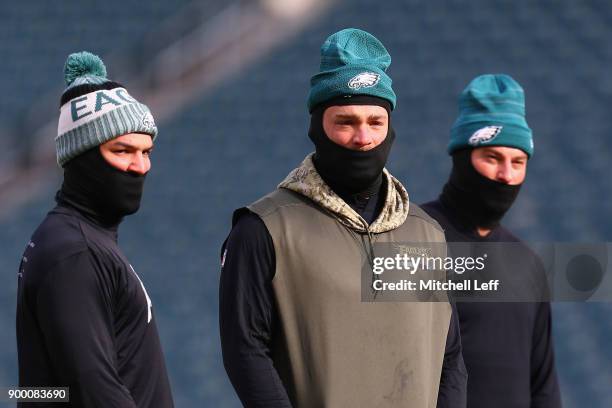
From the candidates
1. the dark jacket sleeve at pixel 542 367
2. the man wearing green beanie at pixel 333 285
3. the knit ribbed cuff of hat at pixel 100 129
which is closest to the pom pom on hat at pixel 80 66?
the knit ribbed cuff of hat at pixel 100 129

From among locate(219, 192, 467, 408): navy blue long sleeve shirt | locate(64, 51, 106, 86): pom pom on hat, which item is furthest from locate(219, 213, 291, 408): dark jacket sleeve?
locate(64, 51, 106, 86): pom pom on hat

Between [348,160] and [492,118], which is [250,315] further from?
[492,118]

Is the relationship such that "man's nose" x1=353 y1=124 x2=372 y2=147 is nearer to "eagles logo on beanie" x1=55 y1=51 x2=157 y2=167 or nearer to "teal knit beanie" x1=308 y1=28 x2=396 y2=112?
"teal knit beanie" x1=308 y1=28 x2=396 y2=112

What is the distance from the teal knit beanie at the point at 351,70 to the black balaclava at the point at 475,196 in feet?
3.01

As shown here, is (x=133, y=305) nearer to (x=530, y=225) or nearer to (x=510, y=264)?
(x=510, y=264)

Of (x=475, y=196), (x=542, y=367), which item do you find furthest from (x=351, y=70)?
(x=542, y=367)

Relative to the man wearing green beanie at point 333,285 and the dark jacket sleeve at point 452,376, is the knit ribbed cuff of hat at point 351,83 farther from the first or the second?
the dark jacket sleeve at point 452,376

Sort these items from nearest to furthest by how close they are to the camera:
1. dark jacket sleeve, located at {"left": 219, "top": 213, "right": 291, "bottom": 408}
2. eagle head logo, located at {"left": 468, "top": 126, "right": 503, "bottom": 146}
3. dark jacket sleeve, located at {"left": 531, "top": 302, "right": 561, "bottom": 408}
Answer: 1. dark jacket sleeve, located at {"left": 219, "top": 213, "right": 291, "bottom": 408}
2. dark jacket sleeve, located at {"left": 531, "top": 302, "right": 561, "bottom": 408}
3. eagle head logo, located at {"left": 468, "top": 126, "right": 503, "bottom": 146}

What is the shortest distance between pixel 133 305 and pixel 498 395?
4.30ft

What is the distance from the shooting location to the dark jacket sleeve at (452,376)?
316 cm

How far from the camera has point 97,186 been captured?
3.03 m

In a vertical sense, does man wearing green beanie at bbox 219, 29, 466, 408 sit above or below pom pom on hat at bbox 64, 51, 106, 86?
below

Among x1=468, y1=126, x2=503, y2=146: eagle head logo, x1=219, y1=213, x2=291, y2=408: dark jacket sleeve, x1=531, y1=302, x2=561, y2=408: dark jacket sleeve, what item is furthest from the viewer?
x1=468, y1=126, x2=503, y2=146: eagle head logo

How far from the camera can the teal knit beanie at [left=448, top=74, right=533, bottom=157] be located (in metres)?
4.04
